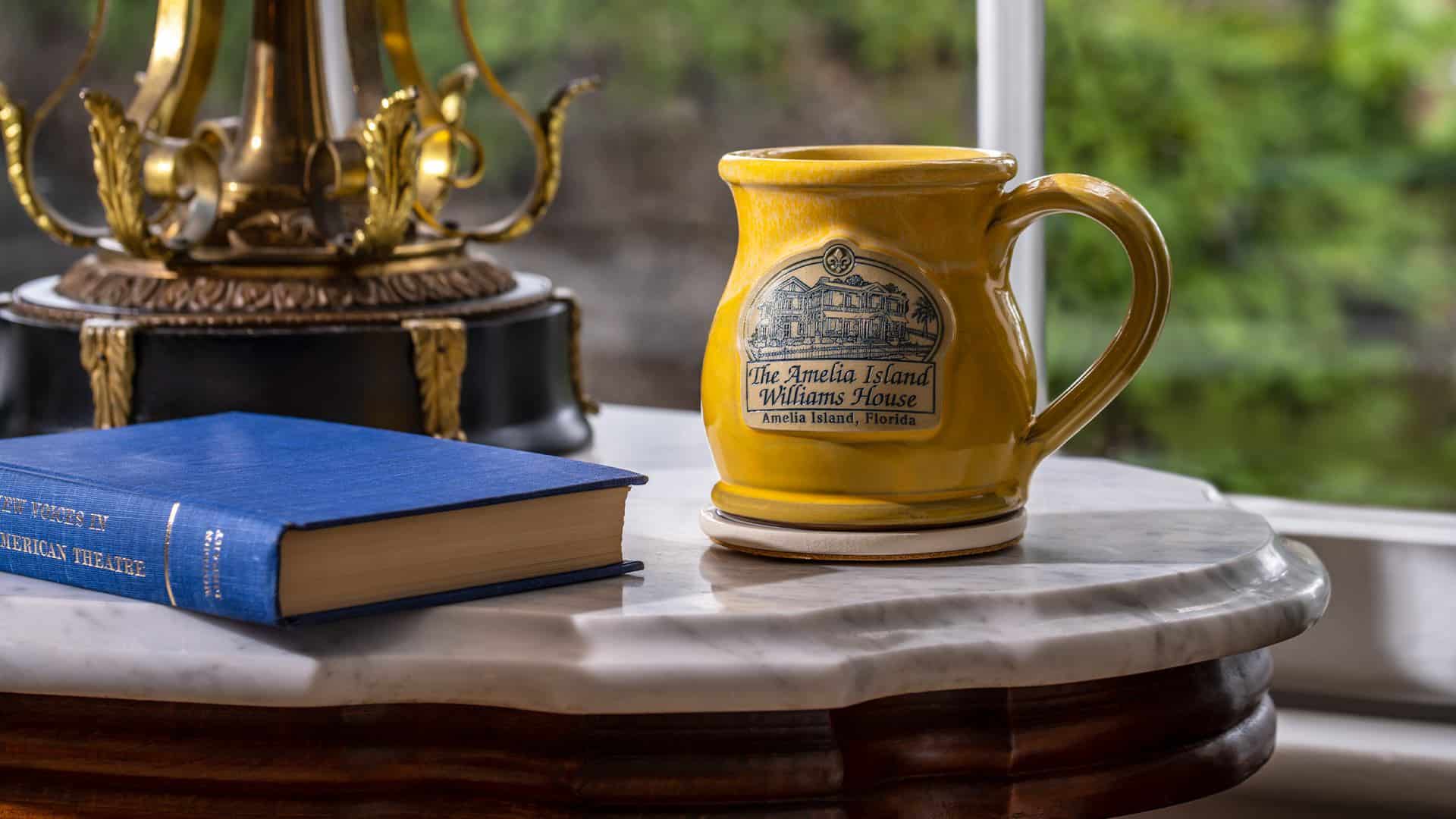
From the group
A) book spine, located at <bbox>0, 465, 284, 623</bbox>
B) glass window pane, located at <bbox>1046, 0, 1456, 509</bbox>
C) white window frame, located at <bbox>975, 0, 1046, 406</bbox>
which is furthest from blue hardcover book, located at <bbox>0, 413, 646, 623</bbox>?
glass window pane, located at <bbox>1046, 0, 1456, 509</bbox>

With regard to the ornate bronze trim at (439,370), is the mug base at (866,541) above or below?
below

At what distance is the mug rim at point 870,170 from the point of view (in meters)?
0.78

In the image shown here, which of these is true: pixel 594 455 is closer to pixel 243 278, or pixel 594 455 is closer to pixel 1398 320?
pixel 243 278

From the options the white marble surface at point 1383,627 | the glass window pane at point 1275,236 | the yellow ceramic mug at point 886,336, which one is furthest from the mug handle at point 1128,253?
the glass window pane at point 1275,236

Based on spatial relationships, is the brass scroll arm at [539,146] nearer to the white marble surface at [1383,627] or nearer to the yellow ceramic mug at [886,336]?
the yellow ceramic mug at [886,336]

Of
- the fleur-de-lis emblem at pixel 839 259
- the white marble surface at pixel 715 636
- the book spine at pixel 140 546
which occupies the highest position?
the fleur-de-lis emblem at pixel 839 259

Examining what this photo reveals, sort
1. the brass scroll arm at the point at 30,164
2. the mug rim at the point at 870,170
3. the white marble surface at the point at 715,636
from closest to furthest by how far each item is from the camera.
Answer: the white marble surface at the point at 715,636 < the mug rim at the point at 870,170 < the brass scroll arm at the point at 30,164

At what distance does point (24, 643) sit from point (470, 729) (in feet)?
0.60

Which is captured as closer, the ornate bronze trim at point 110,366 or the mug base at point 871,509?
the mug base at point 871,509

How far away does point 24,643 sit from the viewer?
2.33 ft

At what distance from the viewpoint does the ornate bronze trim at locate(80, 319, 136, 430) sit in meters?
1.04

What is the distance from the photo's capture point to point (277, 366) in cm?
104

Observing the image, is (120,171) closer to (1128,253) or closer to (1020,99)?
(1128,253)

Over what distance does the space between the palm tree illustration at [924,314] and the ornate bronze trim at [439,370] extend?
382 millimetres
